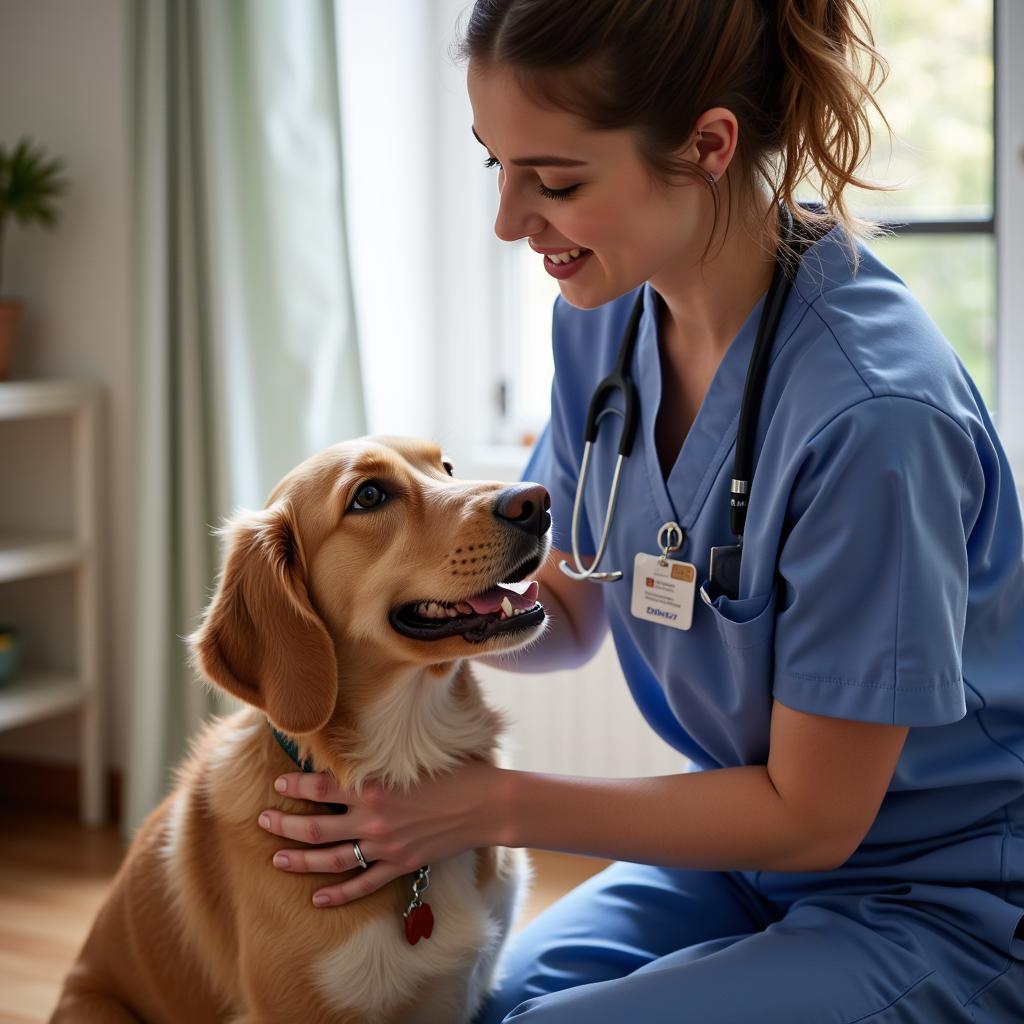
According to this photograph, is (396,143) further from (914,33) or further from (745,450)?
(745,450)

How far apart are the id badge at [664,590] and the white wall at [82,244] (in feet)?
5.65

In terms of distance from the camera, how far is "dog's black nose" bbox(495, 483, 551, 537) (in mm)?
1326

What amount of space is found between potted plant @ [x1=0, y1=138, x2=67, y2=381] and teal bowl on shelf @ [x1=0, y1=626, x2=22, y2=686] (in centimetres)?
61

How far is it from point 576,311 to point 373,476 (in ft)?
1.37

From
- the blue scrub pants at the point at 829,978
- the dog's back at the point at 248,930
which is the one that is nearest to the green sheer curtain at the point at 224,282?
the dog's back at the point at 248,930

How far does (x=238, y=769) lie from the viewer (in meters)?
1.43

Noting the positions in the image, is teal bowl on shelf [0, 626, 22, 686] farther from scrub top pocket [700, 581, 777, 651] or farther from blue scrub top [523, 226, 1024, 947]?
scrub top pocket [700, 581, 777, 651]

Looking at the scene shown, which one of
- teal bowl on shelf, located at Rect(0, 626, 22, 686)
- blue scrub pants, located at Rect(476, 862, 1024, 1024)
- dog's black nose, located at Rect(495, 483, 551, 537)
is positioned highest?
dog's black nose, located at Rect(495, 483, 551, 537)

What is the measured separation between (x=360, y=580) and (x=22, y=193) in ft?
5.79

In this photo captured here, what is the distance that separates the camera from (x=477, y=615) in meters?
1.35

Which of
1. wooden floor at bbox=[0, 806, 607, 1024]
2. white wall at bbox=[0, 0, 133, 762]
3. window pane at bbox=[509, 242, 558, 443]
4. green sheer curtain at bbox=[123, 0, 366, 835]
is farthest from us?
window pane at bbox=[509, 242, 558, 443]

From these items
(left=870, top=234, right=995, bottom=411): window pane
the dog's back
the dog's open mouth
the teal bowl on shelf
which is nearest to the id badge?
the dog's open mouth

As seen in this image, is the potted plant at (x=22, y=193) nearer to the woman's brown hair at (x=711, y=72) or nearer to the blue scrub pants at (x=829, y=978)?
the woman's brown hair at (x=711, y=72)

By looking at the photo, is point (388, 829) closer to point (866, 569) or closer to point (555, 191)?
point (866, 569)
